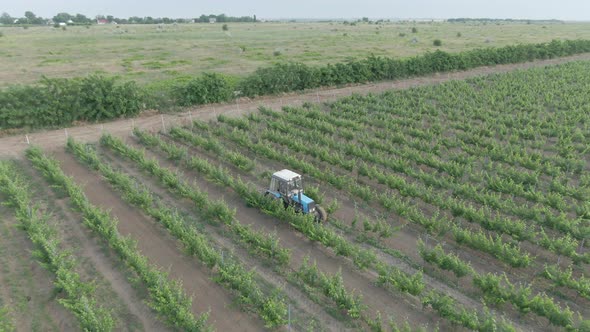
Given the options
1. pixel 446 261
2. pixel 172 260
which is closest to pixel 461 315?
pixel 446 261

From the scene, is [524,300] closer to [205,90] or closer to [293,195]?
[293,195]

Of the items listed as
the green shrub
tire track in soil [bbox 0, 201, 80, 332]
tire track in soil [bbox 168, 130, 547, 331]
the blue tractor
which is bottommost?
tire track in soil [bbox 0, 201, 80, 332]

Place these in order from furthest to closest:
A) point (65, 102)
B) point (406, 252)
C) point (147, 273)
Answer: point (65, 102) → point (406, 252) → point (147, 273)

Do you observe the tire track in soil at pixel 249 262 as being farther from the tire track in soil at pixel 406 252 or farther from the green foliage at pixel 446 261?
the green foliage at pixel 446 261

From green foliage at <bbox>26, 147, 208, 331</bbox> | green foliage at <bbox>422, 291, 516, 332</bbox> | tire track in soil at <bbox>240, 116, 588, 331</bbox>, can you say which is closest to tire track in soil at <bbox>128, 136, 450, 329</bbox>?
green foliage at <bbox>422, 291, 516, 332</bbox>

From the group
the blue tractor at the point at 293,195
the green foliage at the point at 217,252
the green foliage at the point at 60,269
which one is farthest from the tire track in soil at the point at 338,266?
the green foliage at the point at 60,269

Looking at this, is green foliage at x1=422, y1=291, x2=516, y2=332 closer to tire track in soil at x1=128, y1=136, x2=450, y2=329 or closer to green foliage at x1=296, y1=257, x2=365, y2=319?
tire track in soil at x1=128, y1=136, x2=450, y2=329

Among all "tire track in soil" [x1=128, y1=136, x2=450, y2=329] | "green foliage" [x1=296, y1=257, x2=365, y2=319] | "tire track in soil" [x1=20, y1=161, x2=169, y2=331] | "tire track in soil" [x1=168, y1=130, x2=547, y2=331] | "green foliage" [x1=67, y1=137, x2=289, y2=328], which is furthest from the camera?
"tire track in soil" [x1=168, y1=130, x2=547, y2=331]

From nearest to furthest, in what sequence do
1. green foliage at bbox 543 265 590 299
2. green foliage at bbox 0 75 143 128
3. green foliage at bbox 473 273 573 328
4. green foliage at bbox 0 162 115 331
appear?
1. green foliage at bbox 0 162 115 331
2. green foliage at bbox 473 273 573 328
3. green foliage at bbox 543 265 590 299
4. green foliage at bbox 0 75 143 128
